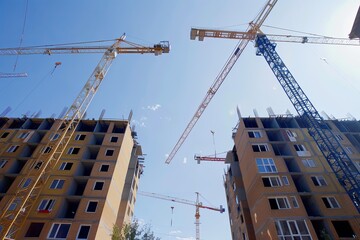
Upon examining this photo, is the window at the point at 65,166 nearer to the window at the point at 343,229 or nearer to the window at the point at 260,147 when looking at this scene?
the window at the point at 260,147

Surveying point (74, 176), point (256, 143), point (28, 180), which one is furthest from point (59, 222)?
point (256, 143)

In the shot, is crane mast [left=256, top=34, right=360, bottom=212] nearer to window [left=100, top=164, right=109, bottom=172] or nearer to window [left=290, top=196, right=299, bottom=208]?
window [left=290, top=196, right=299, bottom=208]

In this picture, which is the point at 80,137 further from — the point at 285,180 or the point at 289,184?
the point at 289,184

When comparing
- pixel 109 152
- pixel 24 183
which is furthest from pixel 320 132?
pixel 24 183

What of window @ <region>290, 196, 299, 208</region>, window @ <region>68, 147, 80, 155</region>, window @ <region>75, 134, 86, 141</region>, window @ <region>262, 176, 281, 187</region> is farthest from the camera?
window @ <region>75, 134, 86, 141</region>

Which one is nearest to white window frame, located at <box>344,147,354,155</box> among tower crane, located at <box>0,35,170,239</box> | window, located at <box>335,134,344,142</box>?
window, located at <box>335,134,344,142</box>

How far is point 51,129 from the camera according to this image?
127 feet

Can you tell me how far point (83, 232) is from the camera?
2673cm

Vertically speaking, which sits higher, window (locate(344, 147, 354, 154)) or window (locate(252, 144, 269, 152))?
window (locate(344, 147, 354, 154))

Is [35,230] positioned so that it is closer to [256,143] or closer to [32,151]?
[32,151]

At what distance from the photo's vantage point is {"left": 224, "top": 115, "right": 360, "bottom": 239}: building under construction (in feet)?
85.0

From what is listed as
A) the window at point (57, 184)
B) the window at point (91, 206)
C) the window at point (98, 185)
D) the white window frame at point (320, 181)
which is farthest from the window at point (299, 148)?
the window at point (57, 184)

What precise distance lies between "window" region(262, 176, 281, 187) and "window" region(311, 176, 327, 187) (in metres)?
5.25

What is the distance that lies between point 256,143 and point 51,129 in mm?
34866
